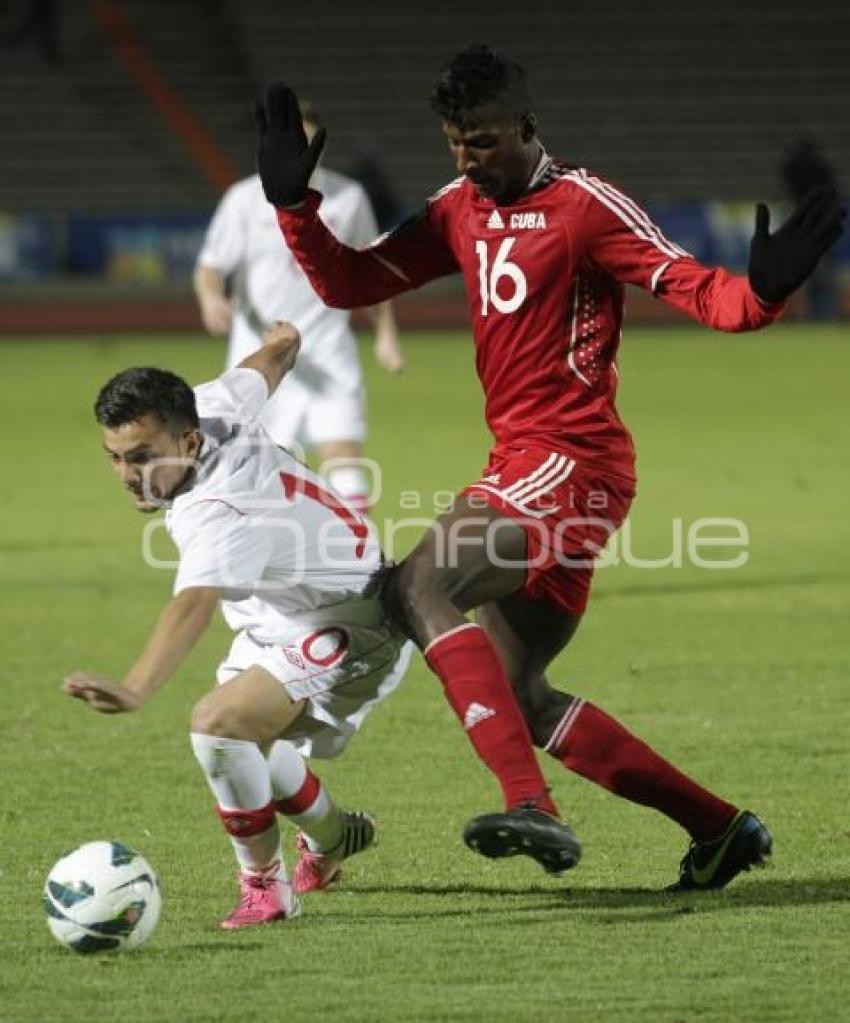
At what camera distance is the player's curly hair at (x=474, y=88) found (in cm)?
534

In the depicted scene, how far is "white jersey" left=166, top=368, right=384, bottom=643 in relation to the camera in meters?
5.13

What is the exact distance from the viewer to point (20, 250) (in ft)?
98.0

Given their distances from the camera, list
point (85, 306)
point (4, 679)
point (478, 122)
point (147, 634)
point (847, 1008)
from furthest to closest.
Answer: point (85, 306)
point (147, 634)
point (4, 679)
point (478, 122)
point (847, 1008)

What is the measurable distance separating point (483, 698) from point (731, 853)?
0.82 metres

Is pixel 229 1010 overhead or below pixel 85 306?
overhead

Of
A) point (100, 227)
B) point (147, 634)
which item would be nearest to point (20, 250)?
point (100, 227)

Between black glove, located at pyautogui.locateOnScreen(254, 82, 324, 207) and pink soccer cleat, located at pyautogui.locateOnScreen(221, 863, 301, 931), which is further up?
black glove, located at pyautogui.locateOnScreen(254, 82, 324, 207)

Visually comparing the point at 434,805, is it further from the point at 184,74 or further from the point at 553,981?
the point at 184,74

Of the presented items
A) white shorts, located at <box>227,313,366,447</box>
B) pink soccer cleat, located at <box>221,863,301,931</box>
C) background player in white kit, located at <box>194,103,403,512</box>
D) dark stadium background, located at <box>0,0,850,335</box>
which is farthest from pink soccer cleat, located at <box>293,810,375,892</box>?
dark stadium background, located at <box>0,0,850,335</box>

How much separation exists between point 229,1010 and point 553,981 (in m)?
0.69

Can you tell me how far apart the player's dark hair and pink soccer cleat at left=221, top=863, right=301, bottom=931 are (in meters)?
1.08

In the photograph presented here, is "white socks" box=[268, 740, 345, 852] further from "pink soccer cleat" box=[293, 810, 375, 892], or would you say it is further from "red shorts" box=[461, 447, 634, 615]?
"red shorts" box=[461, 447, 634, 615]

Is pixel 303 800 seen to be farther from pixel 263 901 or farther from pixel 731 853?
pixel 731 853

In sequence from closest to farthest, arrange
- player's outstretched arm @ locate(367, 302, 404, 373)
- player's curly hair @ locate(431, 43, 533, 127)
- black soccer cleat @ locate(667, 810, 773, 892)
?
1. player's curly hair @ locate(431, 43, 533, 127)
2. black soccer cleat @ locate(667, 810, 773, 892)
3. player's outstretched arm @ locate(367, 302, 404, 373)
